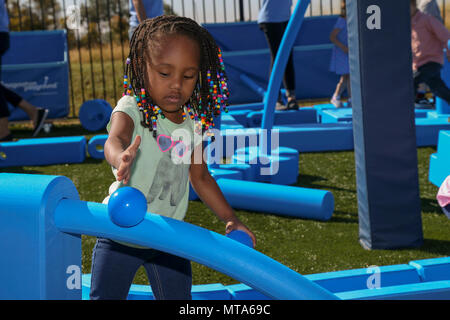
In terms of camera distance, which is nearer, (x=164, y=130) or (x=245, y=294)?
(x=164, y=130)

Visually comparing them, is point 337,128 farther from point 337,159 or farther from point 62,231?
point 62,231

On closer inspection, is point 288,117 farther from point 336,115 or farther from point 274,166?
point 274,166

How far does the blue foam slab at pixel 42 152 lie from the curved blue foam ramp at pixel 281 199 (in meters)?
1.77

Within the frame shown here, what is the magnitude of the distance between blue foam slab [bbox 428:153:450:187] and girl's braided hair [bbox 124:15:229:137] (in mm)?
2097

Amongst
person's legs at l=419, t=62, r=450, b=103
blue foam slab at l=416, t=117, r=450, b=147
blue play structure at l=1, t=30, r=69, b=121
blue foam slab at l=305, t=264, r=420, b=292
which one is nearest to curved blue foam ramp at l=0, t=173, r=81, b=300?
blue foam slab at l=305, t=264, r=420, b=292

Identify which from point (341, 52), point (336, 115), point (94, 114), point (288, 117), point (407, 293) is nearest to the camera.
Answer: point (407, 293)

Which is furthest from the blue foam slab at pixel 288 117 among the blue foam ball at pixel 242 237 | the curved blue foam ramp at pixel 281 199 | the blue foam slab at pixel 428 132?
the blue foam ball at pixel 242 237

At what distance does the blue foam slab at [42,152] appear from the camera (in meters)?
4.59

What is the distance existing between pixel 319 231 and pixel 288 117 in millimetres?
3153

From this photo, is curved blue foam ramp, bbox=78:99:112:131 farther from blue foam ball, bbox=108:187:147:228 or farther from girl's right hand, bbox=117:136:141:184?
blue foam ball, bbox=108:187:147:228

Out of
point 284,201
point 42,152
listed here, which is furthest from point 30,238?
point 42,152

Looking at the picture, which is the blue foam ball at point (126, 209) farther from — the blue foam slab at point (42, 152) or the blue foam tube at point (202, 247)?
the blue foam slab at point (42, 152)

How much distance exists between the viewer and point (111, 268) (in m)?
1.46

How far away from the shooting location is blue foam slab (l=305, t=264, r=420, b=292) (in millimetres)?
1934
